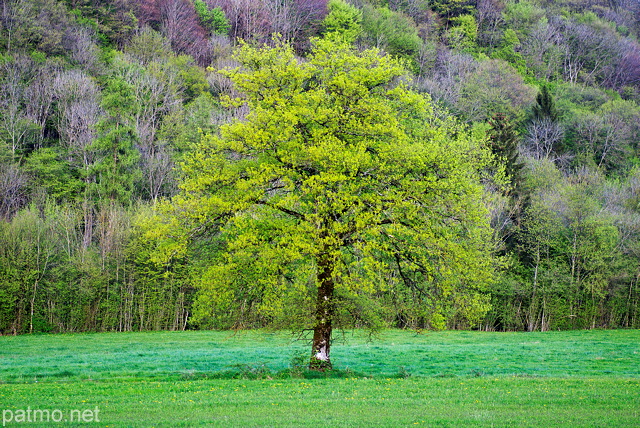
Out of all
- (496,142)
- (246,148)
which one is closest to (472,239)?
(246,148)

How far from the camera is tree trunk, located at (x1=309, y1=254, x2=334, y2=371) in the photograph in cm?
1991

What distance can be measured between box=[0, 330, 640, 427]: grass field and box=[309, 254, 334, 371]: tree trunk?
0.73 meters

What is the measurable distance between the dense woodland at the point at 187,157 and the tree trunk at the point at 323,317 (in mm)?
764

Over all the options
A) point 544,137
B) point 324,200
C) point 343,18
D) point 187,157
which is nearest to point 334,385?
point 324,200

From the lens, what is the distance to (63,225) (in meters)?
45.7

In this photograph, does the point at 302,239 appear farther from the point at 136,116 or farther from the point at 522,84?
the point at 522,84

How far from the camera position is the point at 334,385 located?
18.1 metres

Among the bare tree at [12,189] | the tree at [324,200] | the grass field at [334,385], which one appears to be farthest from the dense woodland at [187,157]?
the grass field at [334,385]

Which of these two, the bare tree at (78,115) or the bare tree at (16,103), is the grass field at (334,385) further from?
the bare tree at (16,103)

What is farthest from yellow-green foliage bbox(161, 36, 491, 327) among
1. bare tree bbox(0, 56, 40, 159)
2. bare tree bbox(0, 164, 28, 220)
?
bare tree bbox(0, 56, 40, 159)

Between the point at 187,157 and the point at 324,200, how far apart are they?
4995mm

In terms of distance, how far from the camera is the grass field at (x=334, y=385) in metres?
13.6

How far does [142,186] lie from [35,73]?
55.7ft

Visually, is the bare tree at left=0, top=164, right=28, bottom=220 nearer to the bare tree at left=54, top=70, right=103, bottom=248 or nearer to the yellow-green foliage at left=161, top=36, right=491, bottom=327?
the bare tree at left=54, top=70, right=103, bottom=248
